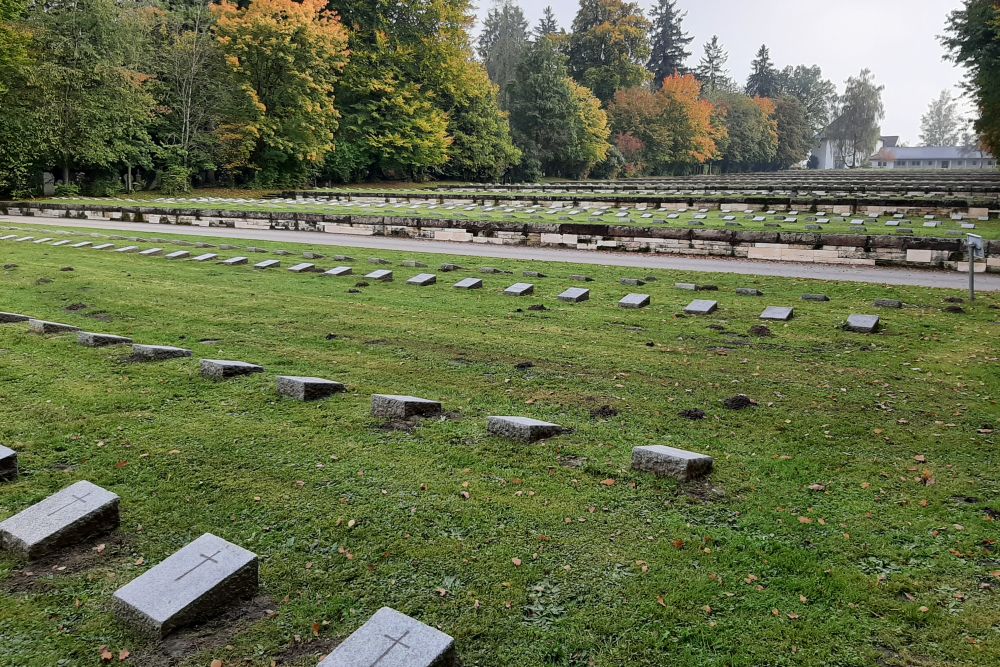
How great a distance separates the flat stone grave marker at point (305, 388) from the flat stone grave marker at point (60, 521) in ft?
6.19

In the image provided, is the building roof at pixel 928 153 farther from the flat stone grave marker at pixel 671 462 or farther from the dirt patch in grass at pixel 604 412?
the flat stone grave marker at pixel 671 462

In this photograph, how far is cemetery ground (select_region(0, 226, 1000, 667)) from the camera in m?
2.83

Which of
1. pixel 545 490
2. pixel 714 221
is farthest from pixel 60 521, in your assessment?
pixel 714 221

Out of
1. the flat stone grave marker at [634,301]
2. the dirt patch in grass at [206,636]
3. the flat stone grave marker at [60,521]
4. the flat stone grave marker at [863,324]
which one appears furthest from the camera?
the flat stone grave marker at [634,301]

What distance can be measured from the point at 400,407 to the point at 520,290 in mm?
5389

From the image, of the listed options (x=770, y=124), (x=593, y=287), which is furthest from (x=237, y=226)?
(x=770, y=124)

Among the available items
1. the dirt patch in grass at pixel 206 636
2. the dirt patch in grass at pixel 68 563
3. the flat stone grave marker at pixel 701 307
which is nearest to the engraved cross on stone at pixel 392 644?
the dirt patch in grass at pixel 206 636

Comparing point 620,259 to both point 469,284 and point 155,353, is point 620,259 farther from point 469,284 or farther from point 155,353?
point 155,353

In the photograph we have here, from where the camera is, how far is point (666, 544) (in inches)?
135

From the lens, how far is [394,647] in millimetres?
A: 2465

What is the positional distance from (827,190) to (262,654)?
102 feet

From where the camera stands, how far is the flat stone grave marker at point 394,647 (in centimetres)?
241

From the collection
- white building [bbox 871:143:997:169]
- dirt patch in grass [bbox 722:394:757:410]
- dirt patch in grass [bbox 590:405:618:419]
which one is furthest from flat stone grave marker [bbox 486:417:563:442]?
white building [bbox 871:143:997:169]

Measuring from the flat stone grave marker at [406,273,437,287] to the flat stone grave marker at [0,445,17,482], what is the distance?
23.3 ft
